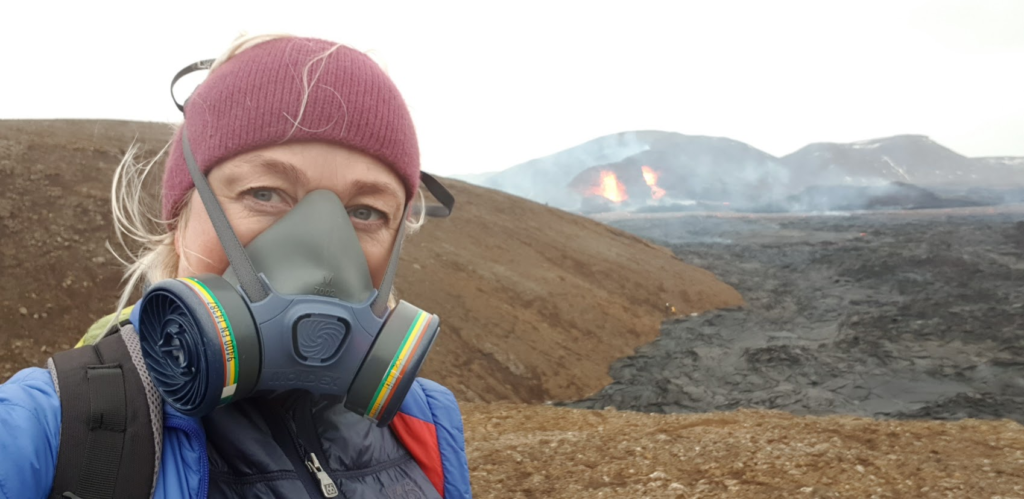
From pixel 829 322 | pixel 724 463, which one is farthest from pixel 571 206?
pixel 724 463

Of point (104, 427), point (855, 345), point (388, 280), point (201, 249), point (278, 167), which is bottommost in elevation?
point (855, 345)

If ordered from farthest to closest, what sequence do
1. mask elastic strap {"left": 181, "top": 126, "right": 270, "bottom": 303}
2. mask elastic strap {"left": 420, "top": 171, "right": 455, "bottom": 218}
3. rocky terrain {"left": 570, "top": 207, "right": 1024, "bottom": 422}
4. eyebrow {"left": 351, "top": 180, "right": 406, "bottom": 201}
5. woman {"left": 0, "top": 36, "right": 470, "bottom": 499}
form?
rocky terrain {"left": 570, "top": 207, "right": 1024, "bottom": 422}
mask elastic strap {"left": 420, "top": 171, "right": 455, "bottom": 218}
eyebrow {"left": 351, "top": 180, "right": 406, "bottom": 201}
mask elastic strap {"left": 181, "top": 126, "right": 270, "bottom": 303}
woman {"left": 0, "top": 36, "right": 470, "bottom": 499}

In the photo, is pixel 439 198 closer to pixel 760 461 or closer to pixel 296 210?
pixel 296 210

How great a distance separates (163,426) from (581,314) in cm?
1548

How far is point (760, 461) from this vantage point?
614 centimetres

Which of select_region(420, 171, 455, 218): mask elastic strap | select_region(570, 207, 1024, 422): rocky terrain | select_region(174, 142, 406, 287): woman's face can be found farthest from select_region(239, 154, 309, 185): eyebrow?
select_region(570, 207, 1024, 422): rocky terrain

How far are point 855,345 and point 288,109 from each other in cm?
1690

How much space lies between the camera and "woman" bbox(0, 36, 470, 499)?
1595mm

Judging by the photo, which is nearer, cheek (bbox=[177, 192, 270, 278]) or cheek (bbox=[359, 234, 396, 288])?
cheek (bbox=[177, 192, 270, 278])

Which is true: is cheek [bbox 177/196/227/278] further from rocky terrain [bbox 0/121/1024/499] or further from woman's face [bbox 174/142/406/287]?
rocky terrain [bbox 0/121/1024/499]

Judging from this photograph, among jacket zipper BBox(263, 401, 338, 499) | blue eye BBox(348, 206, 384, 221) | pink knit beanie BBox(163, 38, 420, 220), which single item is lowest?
jacket zipper BBox(263, 401, 338, 499)

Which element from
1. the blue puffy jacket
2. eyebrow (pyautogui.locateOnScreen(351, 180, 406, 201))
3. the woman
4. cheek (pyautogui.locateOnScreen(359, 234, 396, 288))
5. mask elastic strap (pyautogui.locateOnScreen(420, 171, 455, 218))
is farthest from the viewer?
mask elastic strap (pyautogui.locateOnScreen(420, 171, 455, 218))

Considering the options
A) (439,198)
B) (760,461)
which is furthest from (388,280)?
(760,461)

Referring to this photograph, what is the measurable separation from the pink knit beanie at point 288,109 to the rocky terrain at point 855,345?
10.8 metres
